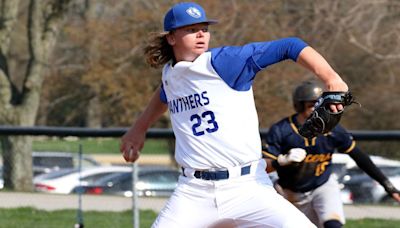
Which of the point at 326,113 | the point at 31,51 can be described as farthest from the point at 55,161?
the point at 31,51

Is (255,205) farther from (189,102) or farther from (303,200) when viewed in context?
(303,200)

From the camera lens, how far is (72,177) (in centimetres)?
1189

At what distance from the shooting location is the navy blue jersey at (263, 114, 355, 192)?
7723 millimetres

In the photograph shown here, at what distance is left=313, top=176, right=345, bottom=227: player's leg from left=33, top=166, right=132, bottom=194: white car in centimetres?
318

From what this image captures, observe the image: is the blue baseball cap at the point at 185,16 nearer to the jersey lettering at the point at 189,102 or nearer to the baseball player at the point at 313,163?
the jersey lettering at the point at 189,102

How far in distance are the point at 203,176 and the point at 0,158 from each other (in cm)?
614

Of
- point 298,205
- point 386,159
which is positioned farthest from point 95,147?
point 298,205

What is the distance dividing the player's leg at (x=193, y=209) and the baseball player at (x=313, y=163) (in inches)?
83.9

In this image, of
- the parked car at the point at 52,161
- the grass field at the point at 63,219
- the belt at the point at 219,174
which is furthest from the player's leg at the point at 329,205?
the parked car at the point at 52,161

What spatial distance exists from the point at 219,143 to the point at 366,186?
600cm

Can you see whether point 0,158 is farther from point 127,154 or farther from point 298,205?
point 127,154

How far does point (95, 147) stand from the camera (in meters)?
15.1

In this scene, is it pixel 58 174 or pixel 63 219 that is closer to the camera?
pixel 63 219

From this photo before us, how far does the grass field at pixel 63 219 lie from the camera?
10.6m
